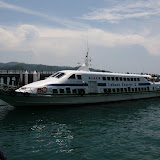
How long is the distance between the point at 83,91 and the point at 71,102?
8.96 feet

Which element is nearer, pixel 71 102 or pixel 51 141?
pixel 51 141

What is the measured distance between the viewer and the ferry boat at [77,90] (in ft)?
75.8

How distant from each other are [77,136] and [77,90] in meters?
12.7

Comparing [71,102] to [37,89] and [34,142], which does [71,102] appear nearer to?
[37,89]

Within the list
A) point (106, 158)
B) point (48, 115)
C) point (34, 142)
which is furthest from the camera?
point (48, 115)

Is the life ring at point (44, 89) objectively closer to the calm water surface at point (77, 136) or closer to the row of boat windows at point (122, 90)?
the calm water surface at point (77, 136)

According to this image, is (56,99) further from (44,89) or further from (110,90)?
(110,90)

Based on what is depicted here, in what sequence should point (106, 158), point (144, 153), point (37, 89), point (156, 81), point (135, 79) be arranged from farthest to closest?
point (156, 81), point (135, 79), point (37, 89), point (144, 153), point (106, 158)

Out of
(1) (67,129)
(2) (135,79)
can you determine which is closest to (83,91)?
(1) (67,129)

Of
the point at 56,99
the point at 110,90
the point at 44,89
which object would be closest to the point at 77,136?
the point at 56,99

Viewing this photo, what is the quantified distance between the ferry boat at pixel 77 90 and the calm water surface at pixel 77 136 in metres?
2.28

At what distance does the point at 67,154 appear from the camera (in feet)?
37.0

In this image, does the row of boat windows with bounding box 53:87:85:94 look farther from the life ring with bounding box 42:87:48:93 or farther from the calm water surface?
the calm water surface

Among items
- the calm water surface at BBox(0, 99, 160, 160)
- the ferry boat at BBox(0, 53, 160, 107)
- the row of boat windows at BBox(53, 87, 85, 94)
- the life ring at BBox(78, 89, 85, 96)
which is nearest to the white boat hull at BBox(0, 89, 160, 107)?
the ferry boat at BBox(0, 53, 160, 107)
